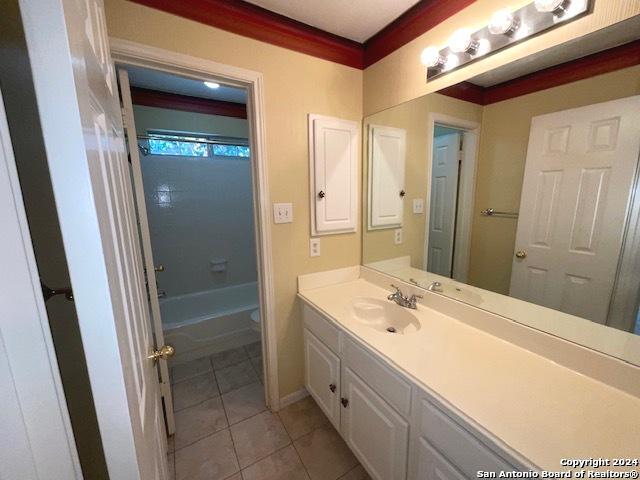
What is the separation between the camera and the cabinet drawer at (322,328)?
134cm

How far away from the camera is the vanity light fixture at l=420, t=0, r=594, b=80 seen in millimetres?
868

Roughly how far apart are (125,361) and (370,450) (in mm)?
1157

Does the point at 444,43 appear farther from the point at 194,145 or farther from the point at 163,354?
the point at 194,145

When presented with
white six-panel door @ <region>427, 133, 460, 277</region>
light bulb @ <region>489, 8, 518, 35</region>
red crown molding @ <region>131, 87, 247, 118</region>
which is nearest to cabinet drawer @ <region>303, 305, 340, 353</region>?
white six-panel door @ <region>427, 133, 460, 277</region>

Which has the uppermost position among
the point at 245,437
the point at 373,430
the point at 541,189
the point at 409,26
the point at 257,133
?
the point at 409,26

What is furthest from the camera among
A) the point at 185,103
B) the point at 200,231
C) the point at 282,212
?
the point at 200,231

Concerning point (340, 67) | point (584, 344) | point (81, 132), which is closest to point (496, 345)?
point (584, 344)

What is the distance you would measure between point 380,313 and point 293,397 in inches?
35.7

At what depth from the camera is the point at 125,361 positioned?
1.46ft

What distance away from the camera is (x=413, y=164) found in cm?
161

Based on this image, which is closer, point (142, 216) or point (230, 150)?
point (142, 216)

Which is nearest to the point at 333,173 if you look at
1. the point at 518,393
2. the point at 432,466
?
the point at 518,393

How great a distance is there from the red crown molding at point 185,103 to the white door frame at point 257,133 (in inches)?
58.4

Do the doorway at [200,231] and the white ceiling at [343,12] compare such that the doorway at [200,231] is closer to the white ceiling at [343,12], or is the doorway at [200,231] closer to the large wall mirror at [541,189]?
the white ceiling at [343,12]
